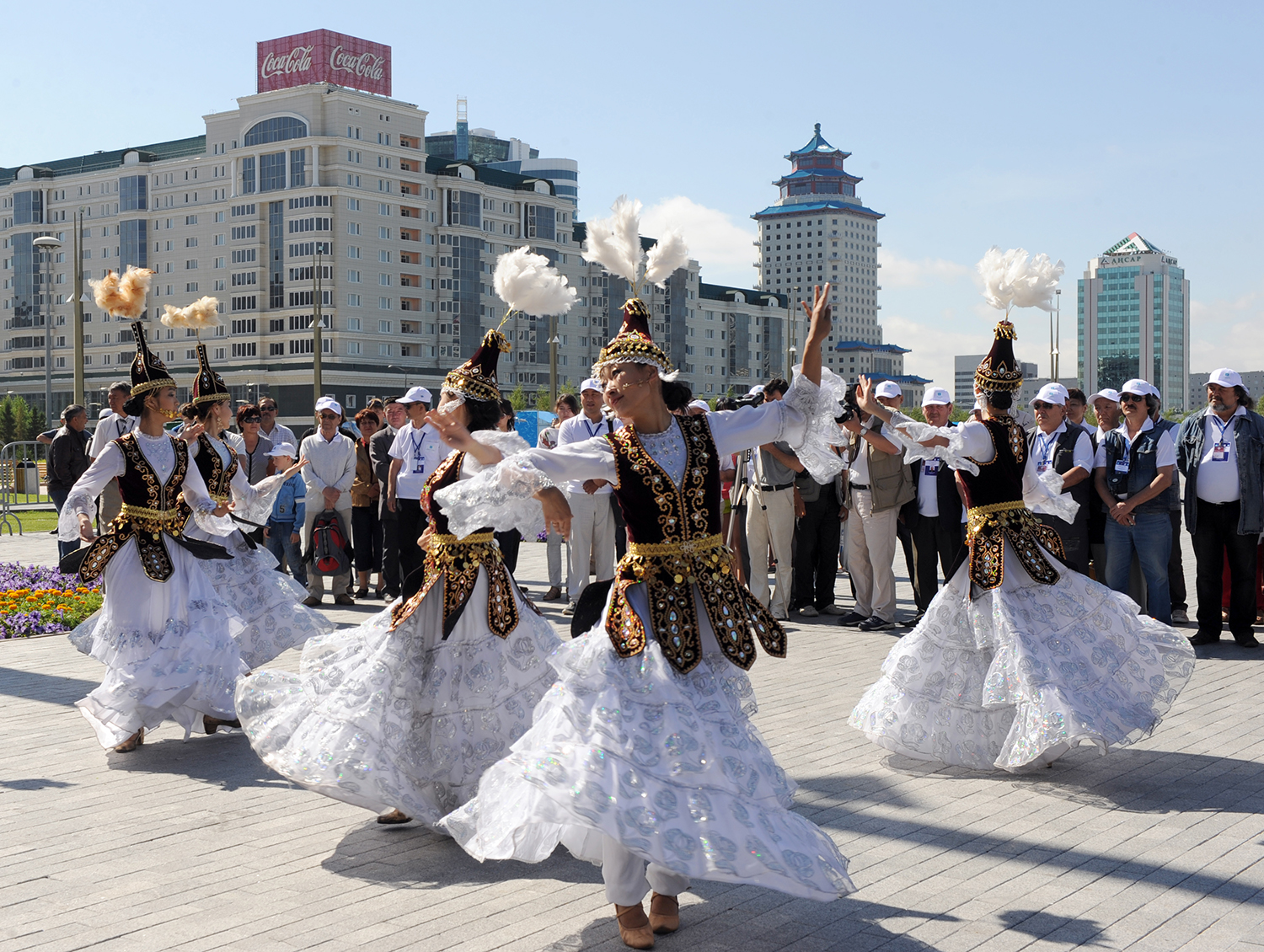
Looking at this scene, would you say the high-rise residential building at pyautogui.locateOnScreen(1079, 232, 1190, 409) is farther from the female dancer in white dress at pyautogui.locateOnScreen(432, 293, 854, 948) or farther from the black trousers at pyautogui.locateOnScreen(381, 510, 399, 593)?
the female dancer in white dress at pyautogui.locateOnScreen(432, 293, 854, 948)

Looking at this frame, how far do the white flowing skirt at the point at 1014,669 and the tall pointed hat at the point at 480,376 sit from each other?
8.90 ft

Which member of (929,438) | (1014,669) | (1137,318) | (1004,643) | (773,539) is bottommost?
(1014,669)

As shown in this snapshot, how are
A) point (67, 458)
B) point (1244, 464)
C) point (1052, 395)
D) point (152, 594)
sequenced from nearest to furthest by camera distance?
point (152, 594) → point (1052, 395) → point (1244, 464) → point (67, 458)

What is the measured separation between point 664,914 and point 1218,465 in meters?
8.25

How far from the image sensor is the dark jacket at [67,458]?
578 inches

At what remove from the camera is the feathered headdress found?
7422 mm

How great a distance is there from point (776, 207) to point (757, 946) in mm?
192125

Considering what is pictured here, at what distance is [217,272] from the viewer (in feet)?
311

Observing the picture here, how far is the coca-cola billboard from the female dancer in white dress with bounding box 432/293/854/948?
8903 cm

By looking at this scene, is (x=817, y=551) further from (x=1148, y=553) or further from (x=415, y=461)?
(x=415, y=461)

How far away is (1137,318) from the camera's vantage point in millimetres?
132000

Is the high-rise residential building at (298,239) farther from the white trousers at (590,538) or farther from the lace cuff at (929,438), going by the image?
the lace cuff at (929,438)

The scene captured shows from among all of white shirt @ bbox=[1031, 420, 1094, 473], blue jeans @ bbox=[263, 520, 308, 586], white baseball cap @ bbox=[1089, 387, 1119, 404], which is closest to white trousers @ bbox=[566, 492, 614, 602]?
blue jeans @ bbox=[263, 520, 308, 586]

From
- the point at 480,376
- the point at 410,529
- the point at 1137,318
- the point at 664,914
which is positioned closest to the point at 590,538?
the point at 410,529
